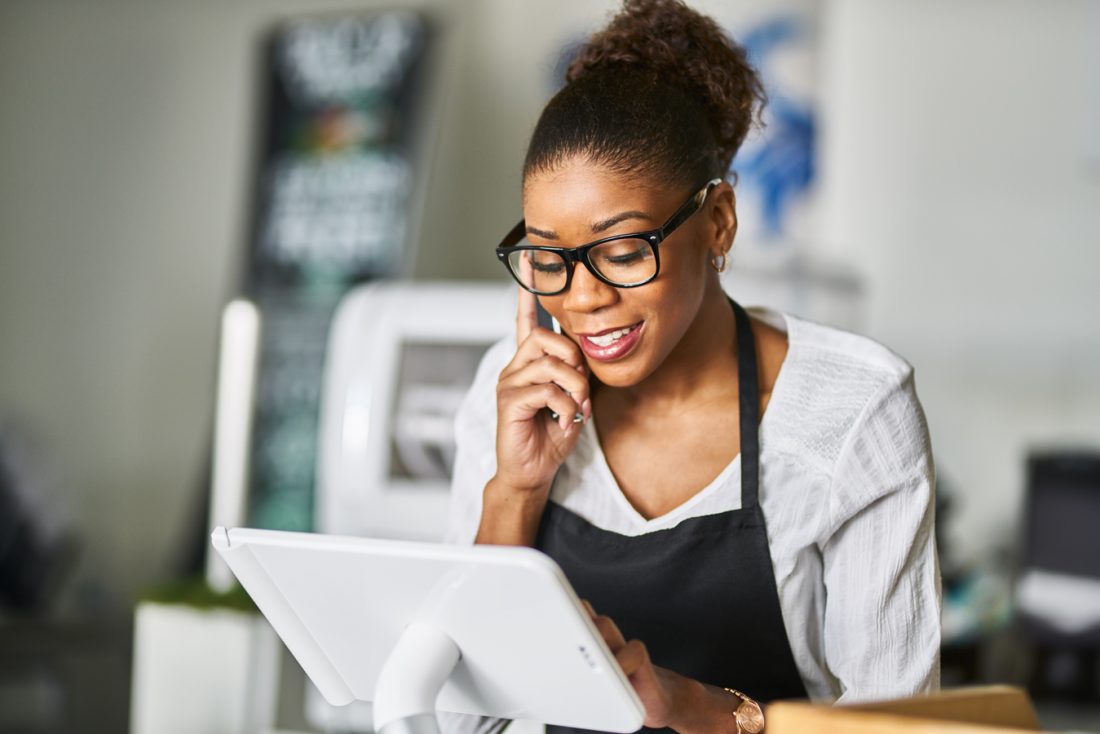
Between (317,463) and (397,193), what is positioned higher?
(397,193)

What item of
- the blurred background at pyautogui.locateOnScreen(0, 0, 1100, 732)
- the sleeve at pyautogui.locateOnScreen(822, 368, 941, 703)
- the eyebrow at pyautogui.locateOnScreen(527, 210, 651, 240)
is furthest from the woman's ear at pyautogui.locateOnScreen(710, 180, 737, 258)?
the blurred background at pyautogui.locateOnScreen(0, 0, 1100, 732)

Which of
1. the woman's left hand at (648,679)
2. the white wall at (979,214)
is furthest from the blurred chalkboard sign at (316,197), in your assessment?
the woman's left hand at (648,679)

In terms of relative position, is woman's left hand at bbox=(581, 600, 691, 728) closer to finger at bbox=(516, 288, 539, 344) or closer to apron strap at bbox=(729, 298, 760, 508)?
apron strap at bbox=(729, 298, 760, 508)

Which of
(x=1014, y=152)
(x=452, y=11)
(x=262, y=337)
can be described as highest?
(x=452, y=11)

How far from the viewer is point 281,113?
4.41m

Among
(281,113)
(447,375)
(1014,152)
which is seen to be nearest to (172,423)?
(281,113)

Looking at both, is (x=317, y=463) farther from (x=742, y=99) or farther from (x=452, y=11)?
(x=742, y=99)

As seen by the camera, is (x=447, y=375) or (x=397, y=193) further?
(x=397, y=193)

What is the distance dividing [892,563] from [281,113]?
143 inches

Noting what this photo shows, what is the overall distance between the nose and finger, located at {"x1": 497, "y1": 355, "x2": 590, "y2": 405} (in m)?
0.09

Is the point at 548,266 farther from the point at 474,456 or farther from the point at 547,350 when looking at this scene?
the point at 474,456

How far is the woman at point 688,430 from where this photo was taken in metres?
1.20

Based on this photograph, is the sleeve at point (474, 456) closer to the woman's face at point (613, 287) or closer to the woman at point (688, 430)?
the woman at point (688, 430)

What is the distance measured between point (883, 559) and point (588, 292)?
396mm
